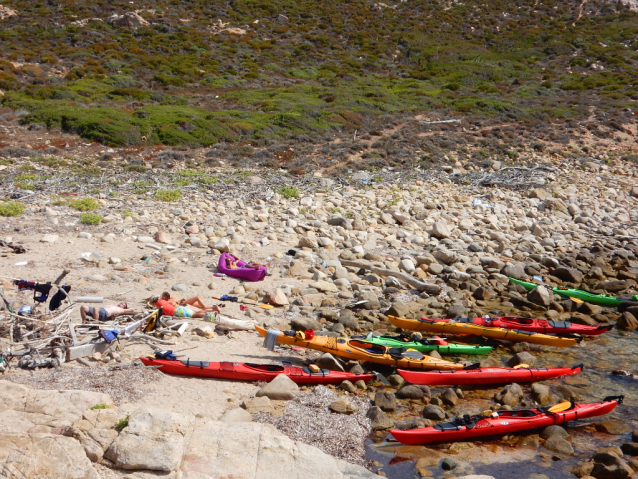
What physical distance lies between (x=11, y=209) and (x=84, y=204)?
1703 millimetres

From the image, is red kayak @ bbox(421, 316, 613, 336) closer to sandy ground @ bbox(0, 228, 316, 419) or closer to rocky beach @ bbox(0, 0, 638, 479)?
rocky beach @ bbox(0, 0, 638, 479)

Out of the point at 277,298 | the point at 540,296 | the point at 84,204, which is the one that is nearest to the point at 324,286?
the point at 277,298

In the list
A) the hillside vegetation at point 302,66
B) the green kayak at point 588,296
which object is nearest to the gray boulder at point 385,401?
the green kayak at point 588,296

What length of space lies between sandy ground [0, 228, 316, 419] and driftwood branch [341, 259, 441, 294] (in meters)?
1.82

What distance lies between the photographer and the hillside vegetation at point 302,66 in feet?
81.8

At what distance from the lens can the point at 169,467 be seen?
457 cm

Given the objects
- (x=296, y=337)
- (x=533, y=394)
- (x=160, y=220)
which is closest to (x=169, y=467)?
(x=296, y=337)

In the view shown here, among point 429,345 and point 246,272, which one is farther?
point 246,272

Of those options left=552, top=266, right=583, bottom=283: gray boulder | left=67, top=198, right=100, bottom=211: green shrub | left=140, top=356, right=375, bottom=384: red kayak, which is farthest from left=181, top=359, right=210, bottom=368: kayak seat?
left=552, top=266, right=583, bottom=283: gray boulder

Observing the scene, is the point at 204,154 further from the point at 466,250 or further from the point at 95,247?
the point at 466,250

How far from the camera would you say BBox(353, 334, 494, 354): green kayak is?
28.5 feet

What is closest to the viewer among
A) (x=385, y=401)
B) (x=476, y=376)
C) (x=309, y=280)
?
(x=385, y=401)

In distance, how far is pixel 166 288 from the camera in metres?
10.1

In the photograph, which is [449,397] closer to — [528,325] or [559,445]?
[559,445]
